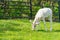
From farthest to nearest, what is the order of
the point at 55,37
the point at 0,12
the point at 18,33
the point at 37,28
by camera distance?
the point at 0,12 < the point at 37,28 < the point at 18,33 < the point at 55,37

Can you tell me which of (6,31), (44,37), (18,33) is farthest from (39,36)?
(6,31)

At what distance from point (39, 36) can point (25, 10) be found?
23.5 feet

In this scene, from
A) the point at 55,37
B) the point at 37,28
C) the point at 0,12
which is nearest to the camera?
the point at 55,37

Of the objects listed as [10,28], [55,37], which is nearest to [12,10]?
[10,28]

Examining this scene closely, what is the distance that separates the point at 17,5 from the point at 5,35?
23.0 ft

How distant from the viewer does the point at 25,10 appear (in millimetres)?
18672

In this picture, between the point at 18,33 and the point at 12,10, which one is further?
the point at 12,10

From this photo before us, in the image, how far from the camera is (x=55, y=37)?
11.4 meters

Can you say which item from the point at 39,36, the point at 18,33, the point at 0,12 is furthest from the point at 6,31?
the point at 0,12

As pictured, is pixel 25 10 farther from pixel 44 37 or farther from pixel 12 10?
pixel 44 37

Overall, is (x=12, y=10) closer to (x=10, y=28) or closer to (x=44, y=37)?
(x=10, y=28)

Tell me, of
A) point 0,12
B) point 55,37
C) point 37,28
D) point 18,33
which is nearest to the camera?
point 55,37

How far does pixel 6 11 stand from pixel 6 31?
5.83 metres

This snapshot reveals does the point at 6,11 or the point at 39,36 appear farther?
the point at 6,11
